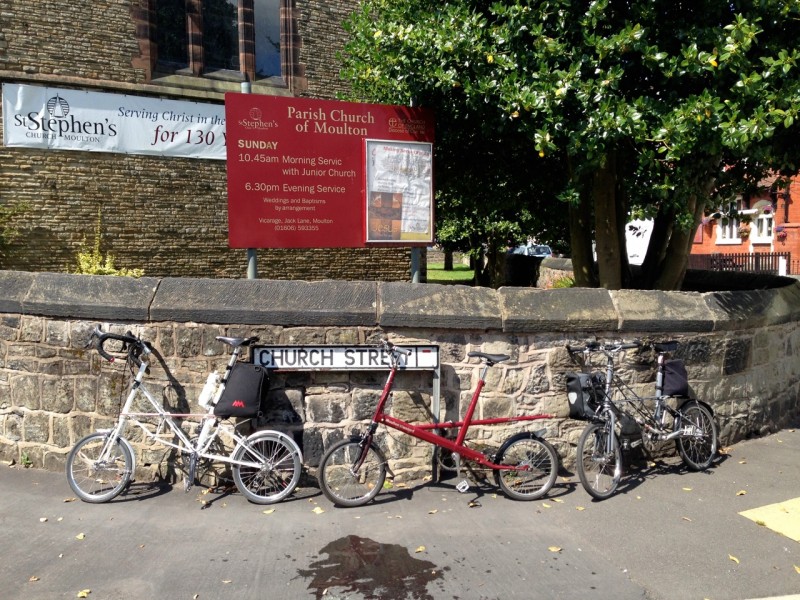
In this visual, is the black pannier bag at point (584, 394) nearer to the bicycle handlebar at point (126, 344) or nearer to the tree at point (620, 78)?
the tree at point (620, 78)

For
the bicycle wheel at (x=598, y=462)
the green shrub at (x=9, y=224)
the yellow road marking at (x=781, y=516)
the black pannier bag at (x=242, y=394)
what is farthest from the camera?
the green shrub at (x=9, y=224)

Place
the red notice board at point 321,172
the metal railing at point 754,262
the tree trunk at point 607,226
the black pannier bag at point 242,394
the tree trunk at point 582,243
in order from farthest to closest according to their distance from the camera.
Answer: the metal railing at point 754,262, the tree trunk at point 582,243, the tree trunk at point 607,226, the red notice board at point 321,172, the black pannier bag at point 242,394

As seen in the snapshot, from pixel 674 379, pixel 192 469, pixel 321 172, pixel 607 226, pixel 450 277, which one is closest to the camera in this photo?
pixel 192 469

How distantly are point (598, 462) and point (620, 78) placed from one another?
142 inches

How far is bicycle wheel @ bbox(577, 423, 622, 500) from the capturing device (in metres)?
5.29

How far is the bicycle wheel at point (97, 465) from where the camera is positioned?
5094 millimetres

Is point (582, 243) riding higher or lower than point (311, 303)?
higher

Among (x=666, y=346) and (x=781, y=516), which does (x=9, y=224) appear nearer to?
(x=666, y=346)

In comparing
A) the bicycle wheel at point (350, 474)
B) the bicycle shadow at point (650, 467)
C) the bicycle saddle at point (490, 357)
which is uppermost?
the bicycle saddle at point (490, 357)

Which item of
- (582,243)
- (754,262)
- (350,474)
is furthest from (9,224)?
(754,262)

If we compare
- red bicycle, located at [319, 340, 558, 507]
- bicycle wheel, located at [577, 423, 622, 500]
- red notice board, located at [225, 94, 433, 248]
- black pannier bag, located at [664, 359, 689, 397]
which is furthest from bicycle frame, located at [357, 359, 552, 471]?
red notice board, located at [225, 94, 433, 248]

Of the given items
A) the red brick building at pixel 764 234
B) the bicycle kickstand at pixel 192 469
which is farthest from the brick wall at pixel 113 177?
the red brick building at pixel 764 234

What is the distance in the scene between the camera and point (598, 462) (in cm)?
544

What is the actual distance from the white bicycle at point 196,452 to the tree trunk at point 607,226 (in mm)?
4792
